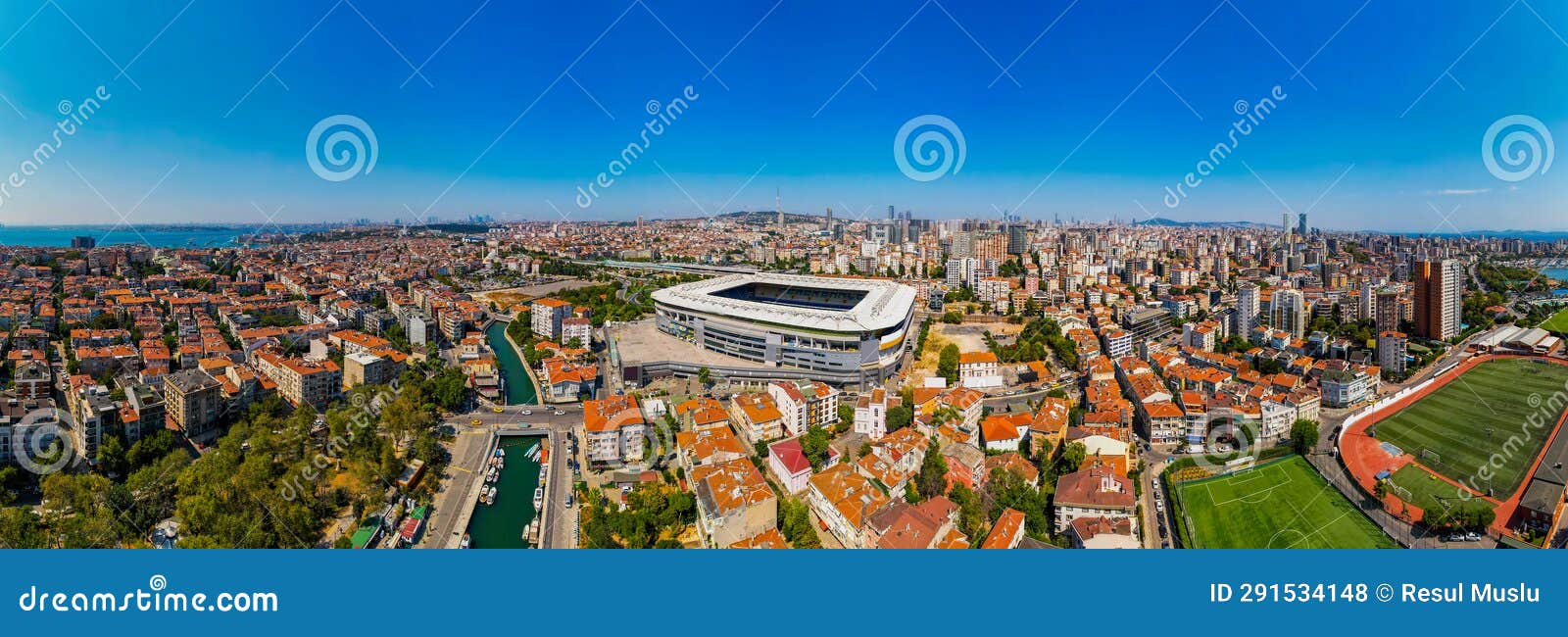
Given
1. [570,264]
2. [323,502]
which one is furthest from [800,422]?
[570,264]

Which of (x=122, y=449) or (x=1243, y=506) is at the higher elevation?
(x=122, y=449)

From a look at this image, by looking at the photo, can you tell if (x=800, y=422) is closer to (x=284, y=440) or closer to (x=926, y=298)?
(x=284, y=440)

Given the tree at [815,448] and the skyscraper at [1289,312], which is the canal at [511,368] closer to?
the tree at [815,448]

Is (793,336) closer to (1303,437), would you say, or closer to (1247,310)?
(1303,437)

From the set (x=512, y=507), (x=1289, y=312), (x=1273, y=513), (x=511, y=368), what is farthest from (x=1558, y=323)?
(x=511, y=368)

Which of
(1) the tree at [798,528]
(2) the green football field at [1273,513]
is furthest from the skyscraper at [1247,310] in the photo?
(1) the tree at [798,528]

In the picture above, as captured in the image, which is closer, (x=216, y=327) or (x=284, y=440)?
(x=284, y=440)

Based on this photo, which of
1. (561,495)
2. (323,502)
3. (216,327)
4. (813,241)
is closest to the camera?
(323,502)
